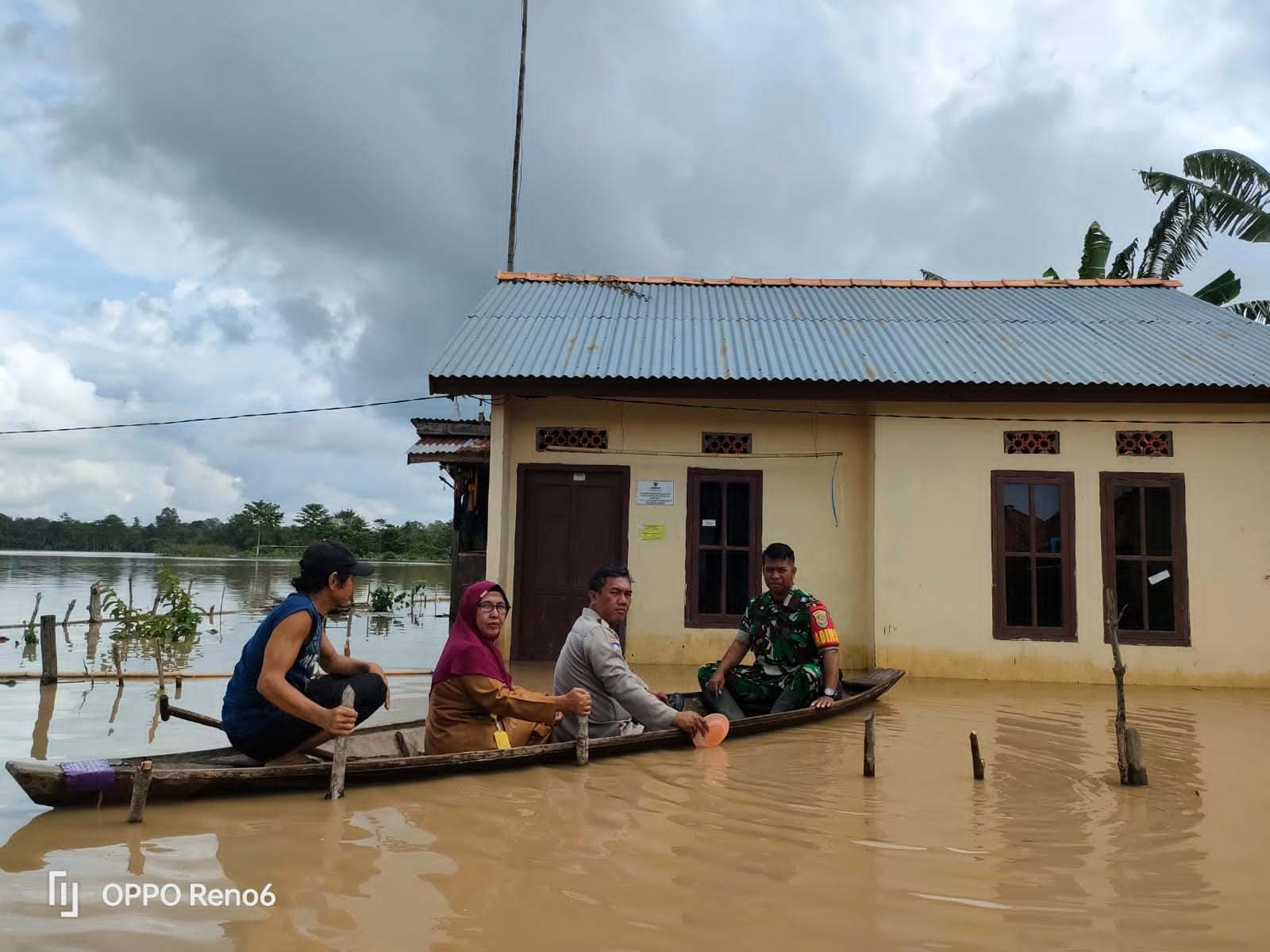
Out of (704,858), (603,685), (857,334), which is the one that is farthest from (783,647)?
(857,334)

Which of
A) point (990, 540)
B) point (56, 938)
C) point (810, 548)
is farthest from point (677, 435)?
point (56, 938)

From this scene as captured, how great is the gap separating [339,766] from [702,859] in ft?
5.89

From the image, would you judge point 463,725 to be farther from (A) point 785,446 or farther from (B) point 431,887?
(A) point 785,446

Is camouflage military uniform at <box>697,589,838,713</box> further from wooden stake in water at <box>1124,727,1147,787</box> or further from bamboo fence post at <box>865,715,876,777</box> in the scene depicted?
wooden stake in water at <box>1124,727,1147,787</box>

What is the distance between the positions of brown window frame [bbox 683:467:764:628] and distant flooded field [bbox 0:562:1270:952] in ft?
12.5

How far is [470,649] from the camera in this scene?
177 inches

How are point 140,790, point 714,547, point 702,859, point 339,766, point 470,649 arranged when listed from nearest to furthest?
point 702,859 → point 140,790 → point 339,766 → point 470,649 → point 714,547

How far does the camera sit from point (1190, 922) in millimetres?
2740

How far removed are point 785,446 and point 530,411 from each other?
9.72 feet

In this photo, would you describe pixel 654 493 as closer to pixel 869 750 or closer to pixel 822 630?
pixel 822 630

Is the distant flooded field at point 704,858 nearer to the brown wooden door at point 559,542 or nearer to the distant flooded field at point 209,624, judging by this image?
the brown wooden door at point 559,542

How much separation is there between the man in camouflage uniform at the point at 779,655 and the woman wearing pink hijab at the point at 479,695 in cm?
195

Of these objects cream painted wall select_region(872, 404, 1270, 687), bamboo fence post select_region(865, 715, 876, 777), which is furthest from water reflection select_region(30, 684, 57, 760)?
cream painted wall select_region(872, 404, 1270, 687)

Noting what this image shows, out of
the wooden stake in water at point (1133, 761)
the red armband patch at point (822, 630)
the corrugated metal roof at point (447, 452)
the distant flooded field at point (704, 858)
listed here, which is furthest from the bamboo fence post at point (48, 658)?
the wooden stake in water at point (1133, 761)
